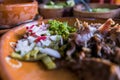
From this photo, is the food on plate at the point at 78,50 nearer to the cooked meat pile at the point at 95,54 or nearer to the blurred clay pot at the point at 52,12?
the cooked meat pile at the point at 95,54

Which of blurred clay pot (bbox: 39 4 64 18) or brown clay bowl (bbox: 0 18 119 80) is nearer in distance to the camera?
brown clay bowl (bbox: 0 18 119 80)

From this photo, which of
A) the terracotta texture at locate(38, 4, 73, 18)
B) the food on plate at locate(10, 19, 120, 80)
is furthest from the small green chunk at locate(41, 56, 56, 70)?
the terracotta texture at locate(38, 4, 73, 18)

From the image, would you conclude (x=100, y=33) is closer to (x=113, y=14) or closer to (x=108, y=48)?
(x=108, y=48)

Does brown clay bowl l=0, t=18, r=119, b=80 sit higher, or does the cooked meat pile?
the cooked meat pile

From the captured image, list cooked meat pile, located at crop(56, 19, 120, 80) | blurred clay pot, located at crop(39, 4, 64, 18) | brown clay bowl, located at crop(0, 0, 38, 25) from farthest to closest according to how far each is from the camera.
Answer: blurred clay pot, located at crop(39, 4, 64, 18) < brown clay bowl, located at crop(0, 0, 38, 25) < cooked meat pile, located at crop(56, 19, 120, 80)

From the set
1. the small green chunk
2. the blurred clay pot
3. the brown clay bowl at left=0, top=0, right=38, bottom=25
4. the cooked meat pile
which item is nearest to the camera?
the cooked meat pile

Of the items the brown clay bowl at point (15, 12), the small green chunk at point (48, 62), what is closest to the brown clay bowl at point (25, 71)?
the small green chunk at point (48, 62)

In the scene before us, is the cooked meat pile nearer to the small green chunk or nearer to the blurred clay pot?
the small green chunk

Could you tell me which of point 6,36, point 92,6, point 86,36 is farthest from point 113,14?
point 6,36

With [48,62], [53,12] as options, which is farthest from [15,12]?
[53,12]
